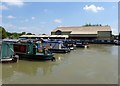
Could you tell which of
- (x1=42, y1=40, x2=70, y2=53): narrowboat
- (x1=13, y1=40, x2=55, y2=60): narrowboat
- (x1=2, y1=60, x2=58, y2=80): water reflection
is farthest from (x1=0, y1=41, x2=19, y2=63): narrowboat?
(x1=42, y1=40, x2=70, y2=53): narrowboat

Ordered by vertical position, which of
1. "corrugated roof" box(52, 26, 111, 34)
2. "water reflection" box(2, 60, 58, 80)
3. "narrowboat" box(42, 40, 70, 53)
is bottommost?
"water reflection" box(2, 60, 58, 80)

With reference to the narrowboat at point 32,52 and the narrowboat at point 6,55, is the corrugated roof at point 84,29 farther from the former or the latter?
the narrowboat at point 6,55

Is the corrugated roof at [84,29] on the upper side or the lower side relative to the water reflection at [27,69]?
upper

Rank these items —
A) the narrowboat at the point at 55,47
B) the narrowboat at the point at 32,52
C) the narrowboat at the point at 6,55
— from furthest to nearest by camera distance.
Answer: the narrowboat at the point at 55,47, the narrowboat at the point at 32,52, the narrowboat at the point at 6,55

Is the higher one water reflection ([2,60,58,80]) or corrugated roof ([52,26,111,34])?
corrugated roof ([52,26,111,34])

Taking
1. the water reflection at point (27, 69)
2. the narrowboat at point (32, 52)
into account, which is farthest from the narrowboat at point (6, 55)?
the narrowboat at point (32, 52)

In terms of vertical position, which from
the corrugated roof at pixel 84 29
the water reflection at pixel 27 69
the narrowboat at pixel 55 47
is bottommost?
the water reflection at pixel 27 69

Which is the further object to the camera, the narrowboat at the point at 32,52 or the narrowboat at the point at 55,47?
the narrowboat at the point at 55,47

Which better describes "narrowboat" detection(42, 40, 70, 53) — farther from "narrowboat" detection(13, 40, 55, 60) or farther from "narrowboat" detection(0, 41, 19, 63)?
"narrowboat" detection(0, 41, 19, 63)

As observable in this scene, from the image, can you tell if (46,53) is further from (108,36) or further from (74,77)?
(108,36)

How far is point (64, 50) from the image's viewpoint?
94.8 feet

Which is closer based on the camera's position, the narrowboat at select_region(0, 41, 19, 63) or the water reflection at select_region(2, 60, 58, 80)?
the water reflection at select_region(2, 60, 58, 80)

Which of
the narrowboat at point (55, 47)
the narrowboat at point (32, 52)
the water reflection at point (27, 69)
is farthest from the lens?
the narrowboat at point (55, 47)

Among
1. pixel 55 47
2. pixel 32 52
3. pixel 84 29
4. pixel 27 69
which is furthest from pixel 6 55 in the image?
pixel 84 29
